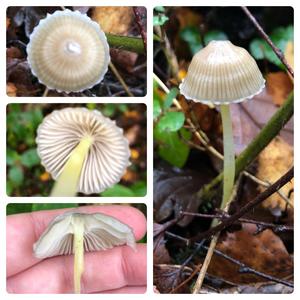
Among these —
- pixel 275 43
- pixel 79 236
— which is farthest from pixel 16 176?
pixel 275 43

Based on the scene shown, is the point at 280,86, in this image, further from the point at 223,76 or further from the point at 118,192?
the point at 118,192

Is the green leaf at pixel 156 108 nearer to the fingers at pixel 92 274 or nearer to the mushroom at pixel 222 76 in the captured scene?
the mushroom at pixel 222 76

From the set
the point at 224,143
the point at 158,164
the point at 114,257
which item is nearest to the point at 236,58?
the point at 224,143

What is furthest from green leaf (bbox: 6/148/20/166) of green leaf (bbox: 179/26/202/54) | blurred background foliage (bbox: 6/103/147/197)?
green leaf (bbox: 179/26/202/54)

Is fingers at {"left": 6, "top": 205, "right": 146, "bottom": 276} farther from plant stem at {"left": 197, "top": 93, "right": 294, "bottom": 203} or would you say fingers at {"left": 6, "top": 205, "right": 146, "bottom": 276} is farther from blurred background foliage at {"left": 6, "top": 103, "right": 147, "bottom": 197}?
plant stem at {"left": 197, "top": 93, "right": 294, "bottom": 203}
